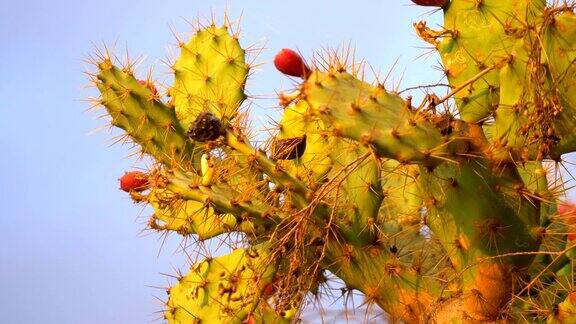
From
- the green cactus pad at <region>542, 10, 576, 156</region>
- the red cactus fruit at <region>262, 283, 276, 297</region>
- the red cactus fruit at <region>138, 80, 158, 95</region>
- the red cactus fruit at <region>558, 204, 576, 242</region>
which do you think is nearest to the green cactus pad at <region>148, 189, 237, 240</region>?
the red cactus fruit at <region>262, 283, 276, 297</region>

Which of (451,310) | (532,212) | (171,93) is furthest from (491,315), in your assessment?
(171,93)

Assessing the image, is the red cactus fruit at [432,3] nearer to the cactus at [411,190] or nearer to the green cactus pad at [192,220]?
the cactus at [411,190]

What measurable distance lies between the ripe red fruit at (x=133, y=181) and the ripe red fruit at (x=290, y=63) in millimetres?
705

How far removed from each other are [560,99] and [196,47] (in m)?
1.83

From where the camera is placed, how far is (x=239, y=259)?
3557 millimetres

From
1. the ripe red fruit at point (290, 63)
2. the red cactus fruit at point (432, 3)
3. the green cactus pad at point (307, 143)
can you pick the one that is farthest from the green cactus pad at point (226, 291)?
the red cactus fruit at point (432, 3)

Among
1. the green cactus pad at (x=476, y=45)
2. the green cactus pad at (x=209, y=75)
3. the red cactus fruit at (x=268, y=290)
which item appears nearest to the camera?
the green cactus pad at (x=476, y=45)

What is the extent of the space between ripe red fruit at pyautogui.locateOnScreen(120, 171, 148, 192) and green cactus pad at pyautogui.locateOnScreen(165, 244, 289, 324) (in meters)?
0.38

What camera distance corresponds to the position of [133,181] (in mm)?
3771

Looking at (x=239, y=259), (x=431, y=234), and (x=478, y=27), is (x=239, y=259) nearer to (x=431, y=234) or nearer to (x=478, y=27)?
(x=431, y=234)

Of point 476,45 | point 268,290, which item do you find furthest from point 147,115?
point 476,45

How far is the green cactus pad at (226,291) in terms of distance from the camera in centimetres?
330

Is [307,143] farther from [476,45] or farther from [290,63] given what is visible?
[476,45]

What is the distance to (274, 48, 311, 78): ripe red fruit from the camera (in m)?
3.38
